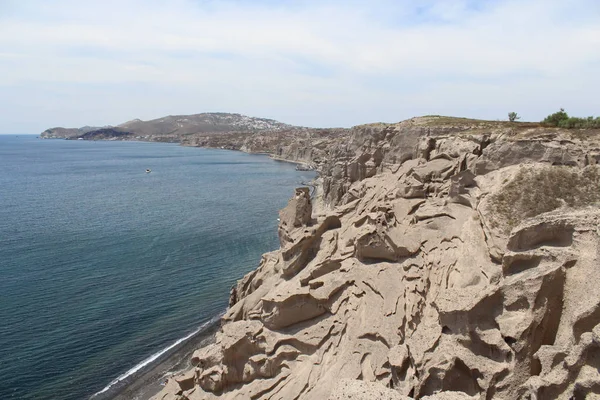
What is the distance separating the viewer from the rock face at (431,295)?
15250 millimetres

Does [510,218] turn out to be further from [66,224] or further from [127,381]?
[66,224]

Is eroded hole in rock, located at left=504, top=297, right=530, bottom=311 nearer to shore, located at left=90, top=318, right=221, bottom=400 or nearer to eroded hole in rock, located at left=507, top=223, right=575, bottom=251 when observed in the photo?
eroded hole in rock, located at left=507, top=223, right=575, bottom=251

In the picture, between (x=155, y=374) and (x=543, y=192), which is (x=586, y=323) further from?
(x=155, y=374)

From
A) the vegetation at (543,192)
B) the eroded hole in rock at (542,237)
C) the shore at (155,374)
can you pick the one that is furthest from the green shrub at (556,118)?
the shore at (155,374)

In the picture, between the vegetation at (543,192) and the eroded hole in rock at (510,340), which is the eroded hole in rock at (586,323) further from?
the vegetation at (543,192)

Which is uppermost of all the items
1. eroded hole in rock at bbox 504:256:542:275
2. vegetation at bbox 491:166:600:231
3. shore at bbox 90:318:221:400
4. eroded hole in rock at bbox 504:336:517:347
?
vegetation at bbox 491:166:600:231

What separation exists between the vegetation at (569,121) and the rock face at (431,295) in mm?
2734

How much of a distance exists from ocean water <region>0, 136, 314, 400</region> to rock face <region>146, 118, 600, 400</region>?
9657mm

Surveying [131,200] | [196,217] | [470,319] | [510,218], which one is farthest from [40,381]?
[131,200]

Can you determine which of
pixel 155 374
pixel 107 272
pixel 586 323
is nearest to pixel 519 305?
pixel 586 323

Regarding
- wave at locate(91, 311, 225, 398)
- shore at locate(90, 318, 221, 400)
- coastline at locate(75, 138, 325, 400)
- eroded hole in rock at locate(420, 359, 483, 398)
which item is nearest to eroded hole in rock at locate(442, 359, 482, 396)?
eroded hole in rock at locate(420, 359, 483, 398)

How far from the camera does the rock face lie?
15250mm

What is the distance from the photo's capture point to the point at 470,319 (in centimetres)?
1683

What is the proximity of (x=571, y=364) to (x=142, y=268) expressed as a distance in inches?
1945
